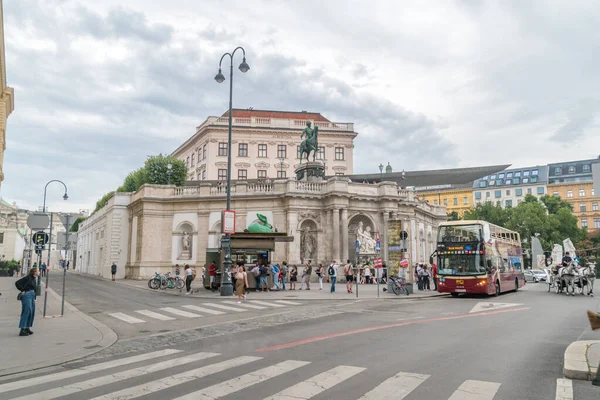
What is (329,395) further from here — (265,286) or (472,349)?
(265,286)

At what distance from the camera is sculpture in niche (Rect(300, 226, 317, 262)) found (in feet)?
123

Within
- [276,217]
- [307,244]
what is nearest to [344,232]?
[307,244]

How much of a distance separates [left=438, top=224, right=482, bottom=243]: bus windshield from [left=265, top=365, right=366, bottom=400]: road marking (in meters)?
16.2

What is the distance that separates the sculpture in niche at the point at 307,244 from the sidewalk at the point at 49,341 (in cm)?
2416

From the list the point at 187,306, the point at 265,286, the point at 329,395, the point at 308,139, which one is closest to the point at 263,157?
the point at 308,139

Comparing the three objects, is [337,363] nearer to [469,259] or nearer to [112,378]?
[112,378]

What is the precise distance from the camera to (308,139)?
41.5 meters

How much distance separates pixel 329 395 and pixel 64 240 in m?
14.0

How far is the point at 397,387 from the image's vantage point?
6.14m

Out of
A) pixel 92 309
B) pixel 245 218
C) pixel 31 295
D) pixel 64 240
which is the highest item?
pixel 245 218

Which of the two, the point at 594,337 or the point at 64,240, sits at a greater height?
the point at 64,240

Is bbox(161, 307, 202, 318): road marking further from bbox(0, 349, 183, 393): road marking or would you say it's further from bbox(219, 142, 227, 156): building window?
bbox(219, 142, 227, 156): building window

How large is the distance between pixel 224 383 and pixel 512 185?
10719 centimetres

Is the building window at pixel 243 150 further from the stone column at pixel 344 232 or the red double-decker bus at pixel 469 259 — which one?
the red double-decker bus at pixel 469 259
